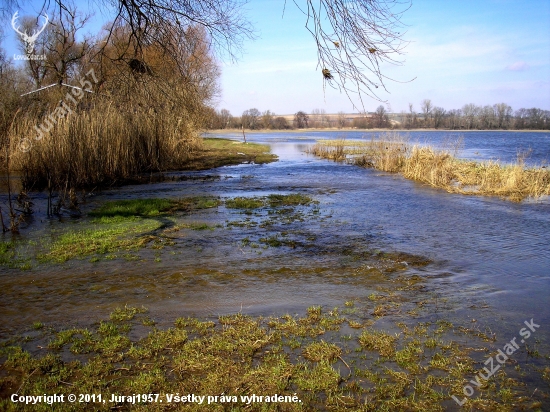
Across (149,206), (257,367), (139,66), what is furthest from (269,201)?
(257,367)

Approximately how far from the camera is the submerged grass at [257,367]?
3.11 metres

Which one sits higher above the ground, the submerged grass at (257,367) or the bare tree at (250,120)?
the bare tree at (250,120)

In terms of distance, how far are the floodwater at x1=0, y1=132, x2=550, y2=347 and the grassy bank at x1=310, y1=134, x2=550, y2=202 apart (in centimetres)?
278

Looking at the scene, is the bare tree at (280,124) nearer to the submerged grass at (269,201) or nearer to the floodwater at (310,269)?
the submerged grass at (269,201)

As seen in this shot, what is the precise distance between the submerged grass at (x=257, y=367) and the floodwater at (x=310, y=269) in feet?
1.61

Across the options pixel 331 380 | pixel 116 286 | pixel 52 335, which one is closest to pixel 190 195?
pixel 116 286

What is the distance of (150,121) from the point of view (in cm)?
1909

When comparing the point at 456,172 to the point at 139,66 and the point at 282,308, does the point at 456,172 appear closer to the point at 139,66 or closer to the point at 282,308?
the point at 282,308

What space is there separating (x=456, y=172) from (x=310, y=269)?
13.4 m

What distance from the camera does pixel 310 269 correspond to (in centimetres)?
625

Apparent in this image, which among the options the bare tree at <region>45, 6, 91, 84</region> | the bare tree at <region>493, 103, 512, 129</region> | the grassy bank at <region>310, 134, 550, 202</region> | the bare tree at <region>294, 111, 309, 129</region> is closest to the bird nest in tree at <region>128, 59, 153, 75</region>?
the bare tree at <region>45, 6, 91, 84</region>

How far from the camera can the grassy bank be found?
1429 cm

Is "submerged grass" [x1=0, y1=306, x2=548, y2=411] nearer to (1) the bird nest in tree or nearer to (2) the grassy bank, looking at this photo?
(1) the bird nest in tree

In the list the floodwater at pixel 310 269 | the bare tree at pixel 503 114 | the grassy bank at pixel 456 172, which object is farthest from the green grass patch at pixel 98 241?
the bare tree at pixel 503 114
